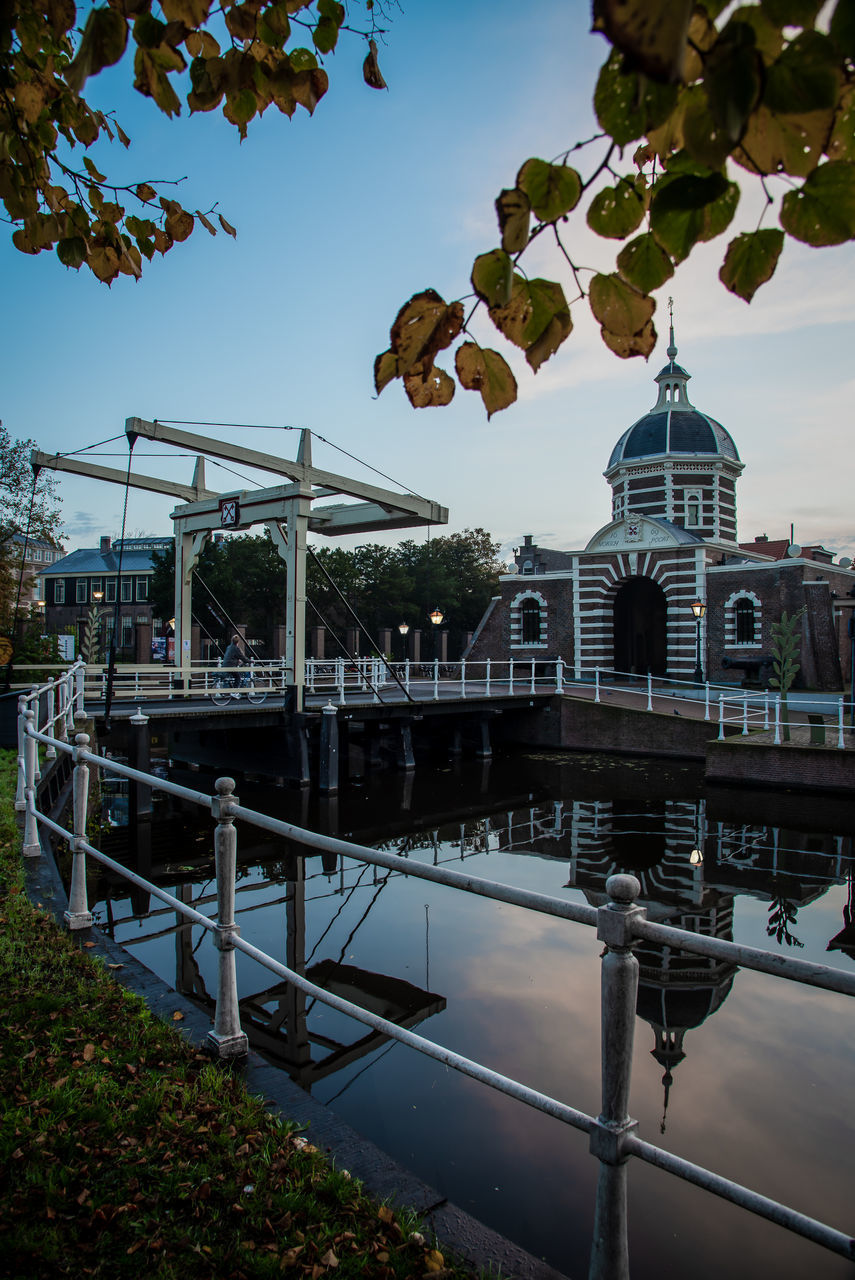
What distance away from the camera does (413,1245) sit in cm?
217

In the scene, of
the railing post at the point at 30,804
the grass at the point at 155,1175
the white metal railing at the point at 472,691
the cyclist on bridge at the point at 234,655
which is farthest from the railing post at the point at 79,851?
the cyclist on bridge at the point at 234,655

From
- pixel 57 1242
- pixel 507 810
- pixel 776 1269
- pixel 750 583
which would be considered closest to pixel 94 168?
pixel 57 1242

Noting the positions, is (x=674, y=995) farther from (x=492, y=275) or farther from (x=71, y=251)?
(x=71, y=251)

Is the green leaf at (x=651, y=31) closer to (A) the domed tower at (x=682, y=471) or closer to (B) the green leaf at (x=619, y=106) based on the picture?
(B) the green leaf at (x=619, y=106)

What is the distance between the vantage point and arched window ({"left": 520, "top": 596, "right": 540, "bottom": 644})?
3203cm

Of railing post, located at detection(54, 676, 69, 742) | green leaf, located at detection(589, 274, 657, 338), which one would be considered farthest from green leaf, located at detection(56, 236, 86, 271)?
railing post, located at detection(54, 676, 69, 742)

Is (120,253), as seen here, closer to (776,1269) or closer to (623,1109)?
(623,1109)

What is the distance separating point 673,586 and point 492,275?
28.4 meters

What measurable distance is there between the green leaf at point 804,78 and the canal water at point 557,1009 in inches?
155

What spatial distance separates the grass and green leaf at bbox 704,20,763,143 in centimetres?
266

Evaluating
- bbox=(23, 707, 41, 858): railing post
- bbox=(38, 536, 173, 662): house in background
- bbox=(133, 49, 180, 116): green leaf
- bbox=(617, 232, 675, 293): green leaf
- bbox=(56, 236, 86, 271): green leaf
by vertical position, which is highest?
bbox=(38, 536, 173, 662): house in background

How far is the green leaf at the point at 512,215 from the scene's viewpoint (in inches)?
54.0

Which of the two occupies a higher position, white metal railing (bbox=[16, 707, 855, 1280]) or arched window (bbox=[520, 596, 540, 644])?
arched window (bbox=[520, 596, 540, 644])

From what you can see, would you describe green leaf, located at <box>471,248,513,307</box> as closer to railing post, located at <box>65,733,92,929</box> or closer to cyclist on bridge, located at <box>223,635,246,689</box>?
railing post, located at <box>65,733,92,929</box>
